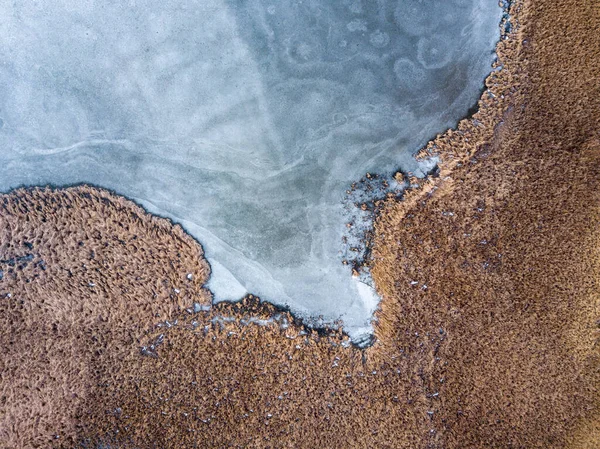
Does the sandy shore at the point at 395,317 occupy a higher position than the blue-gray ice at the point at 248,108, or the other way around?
the blue-gray ice at the point at 248,108

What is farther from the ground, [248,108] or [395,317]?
[248,108]

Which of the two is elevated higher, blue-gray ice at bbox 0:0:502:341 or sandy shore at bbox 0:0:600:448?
blue-gray ice at bbox 0:0:502:341

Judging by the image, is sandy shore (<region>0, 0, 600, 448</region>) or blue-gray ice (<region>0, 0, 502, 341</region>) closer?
sandy shore (<region>0, 0, 600, 448</region>)

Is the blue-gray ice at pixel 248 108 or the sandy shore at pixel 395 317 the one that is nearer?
the sandy shore at pixel 395 317

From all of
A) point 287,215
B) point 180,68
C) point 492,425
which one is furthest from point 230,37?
point 492,425

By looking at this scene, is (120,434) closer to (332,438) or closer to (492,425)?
(332,438)
